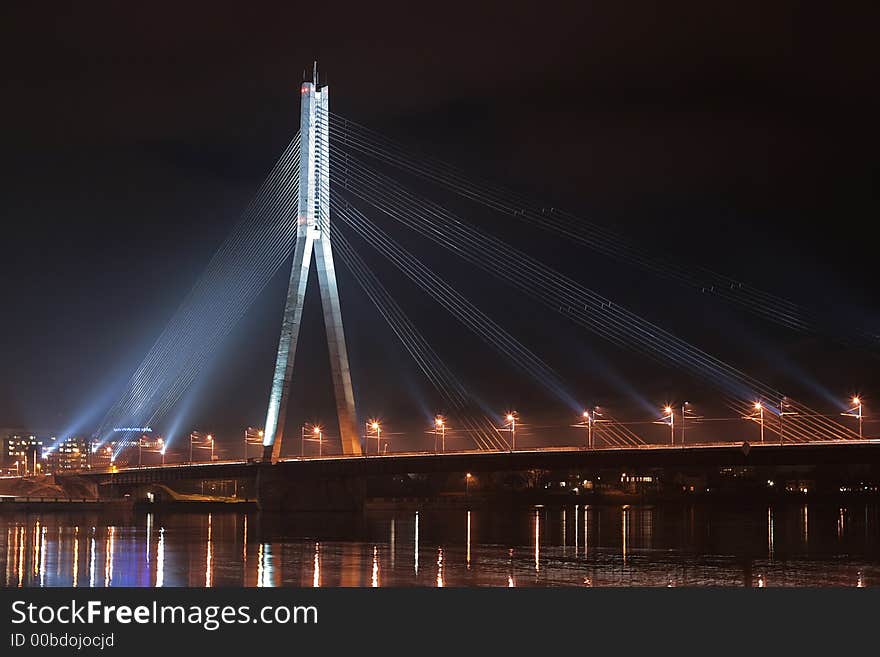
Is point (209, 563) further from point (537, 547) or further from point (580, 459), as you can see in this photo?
point (580, 459)

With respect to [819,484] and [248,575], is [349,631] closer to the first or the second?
[248,575]

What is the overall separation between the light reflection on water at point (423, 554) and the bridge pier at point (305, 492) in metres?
2.84

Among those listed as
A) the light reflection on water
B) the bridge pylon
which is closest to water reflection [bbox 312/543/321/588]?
the light reflection on water

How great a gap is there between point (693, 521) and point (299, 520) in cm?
2056

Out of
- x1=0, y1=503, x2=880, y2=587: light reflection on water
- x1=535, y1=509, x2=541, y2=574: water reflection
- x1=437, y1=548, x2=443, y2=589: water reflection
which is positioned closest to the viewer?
x1=437, y1=548, x2=443, y2=589: water reflection

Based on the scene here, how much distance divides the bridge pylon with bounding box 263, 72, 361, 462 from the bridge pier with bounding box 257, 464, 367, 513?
6.22 meters

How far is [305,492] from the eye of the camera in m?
60.2

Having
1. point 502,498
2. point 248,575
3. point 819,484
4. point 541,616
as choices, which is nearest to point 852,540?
point 248,575

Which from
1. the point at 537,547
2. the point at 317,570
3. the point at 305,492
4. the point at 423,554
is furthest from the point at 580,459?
the point at 317,570

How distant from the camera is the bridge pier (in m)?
59.2

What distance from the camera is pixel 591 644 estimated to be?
645 inches

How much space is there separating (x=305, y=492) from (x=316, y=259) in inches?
551

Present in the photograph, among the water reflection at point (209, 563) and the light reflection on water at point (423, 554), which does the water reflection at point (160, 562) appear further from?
the water reflection at point (209, 563)

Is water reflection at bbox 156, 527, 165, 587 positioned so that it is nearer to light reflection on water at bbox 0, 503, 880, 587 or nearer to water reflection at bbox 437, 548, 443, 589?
light reflection on water at bbox 0, 503, 880, 587
